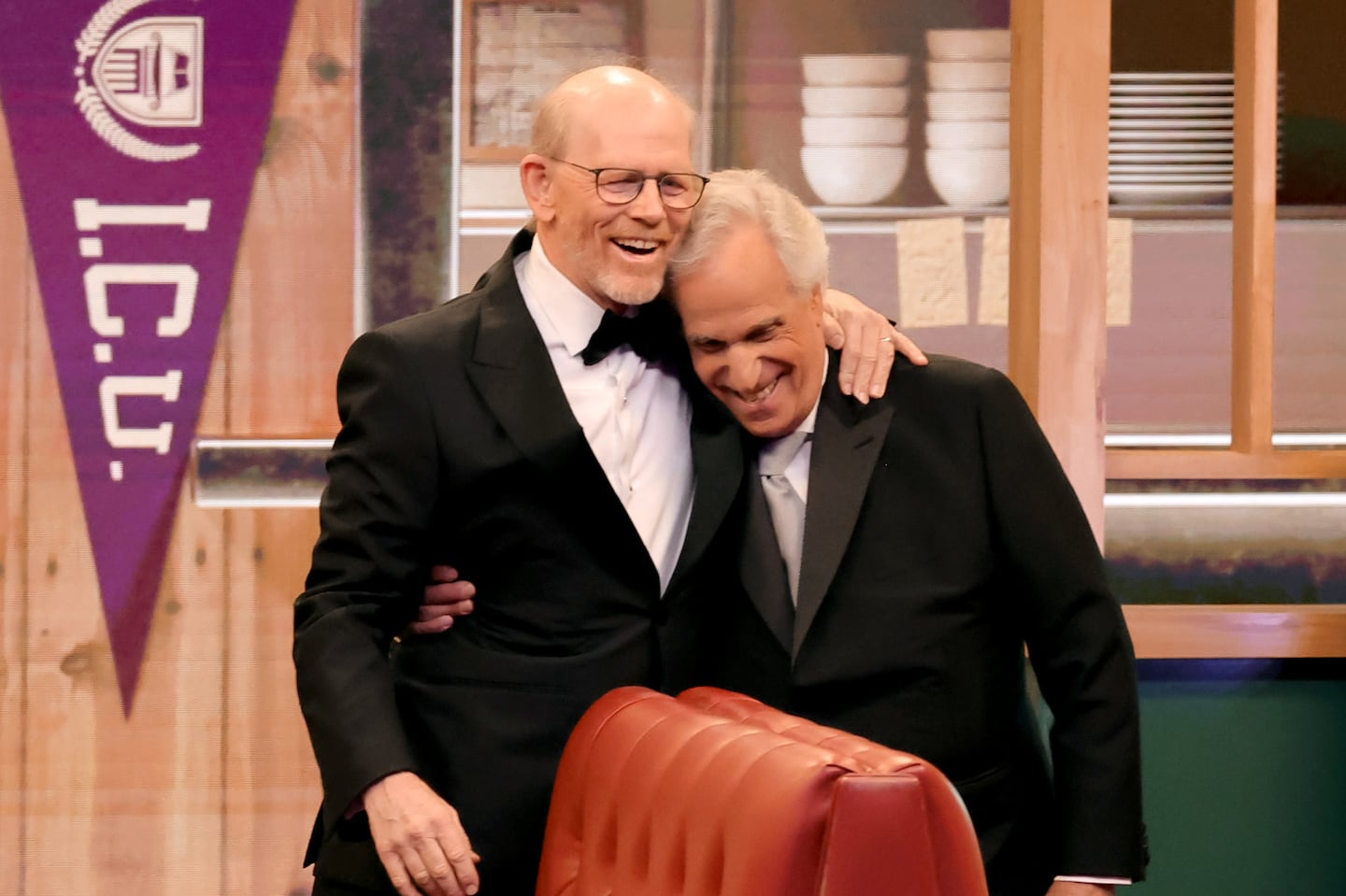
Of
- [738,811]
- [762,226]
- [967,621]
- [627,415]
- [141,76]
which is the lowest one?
[738,811]

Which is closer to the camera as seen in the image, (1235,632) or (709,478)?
(709,478)

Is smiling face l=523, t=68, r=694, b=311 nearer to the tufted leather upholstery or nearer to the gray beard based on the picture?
the gray beard

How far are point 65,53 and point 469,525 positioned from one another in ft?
5.54

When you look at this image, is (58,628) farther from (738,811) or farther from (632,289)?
(738,811)

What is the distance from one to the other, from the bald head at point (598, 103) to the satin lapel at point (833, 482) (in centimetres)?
40

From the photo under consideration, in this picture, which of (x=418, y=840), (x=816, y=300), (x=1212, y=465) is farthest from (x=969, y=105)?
(x=418, y=840)

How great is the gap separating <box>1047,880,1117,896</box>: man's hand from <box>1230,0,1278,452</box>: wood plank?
1.10 m

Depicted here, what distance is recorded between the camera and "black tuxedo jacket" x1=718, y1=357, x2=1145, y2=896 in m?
1.72

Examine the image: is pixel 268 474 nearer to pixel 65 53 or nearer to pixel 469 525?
pixel 65 53

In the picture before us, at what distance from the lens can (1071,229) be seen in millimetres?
2453

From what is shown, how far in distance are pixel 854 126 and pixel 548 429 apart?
136 cm

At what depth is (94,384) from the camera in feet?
9.47

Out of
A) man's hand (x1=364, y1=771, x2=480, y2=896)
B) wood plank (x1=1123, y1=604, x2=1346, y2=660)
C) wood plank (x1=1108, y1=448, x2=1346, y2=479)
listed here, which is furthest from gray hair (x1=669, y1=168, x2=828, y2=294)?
wood plank (x1=1123, y1=604, x2=1346, y2=660)

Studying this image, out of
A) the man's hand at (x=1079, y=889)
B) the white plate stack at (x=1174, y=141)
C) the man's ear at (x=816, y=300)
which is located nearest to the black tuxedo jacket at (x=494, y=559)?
the man's ear at (x=816, y=300)
